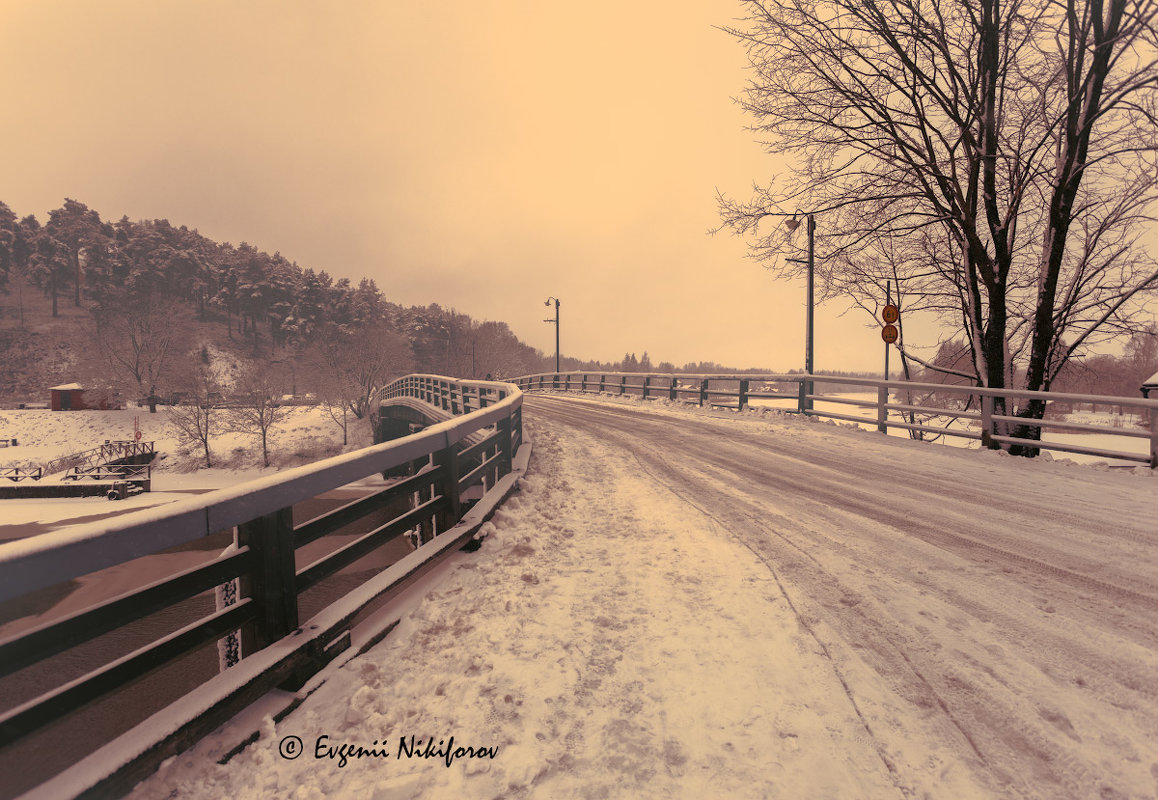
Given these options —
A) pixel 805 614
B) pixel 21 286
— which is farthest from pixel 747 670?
pixel 21 286

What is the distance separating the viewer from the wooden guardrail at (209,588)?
5.44 feet

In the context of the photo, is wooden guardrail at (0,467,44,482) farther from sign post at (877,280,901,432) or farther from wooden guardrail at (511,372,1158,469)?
sign post at (877,280,901,432)

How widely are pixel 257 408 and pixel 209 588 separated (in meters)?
56.4

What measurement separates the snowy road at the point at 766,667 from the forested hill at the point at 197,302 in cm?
7942

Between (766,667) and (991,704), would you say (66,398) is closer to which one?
(766,667)

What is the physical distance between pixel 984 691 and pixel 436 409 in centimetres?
1632

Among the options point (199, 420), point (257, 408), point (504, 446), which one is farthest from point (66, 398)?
point (504, 446)

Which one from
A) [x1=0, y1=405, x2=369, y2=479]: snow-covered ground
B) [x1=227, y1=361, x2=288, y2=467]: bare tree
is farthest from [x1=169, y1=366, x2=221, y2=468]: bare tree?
[x1=227, y1=361, x2=288, y2=467]: bare tree

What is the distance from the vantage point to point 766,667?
8.77 ft

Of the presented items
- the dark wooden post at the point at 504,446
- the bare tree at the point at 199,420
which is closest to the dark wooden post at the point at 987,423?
the dark wooden post at the point at 504,446

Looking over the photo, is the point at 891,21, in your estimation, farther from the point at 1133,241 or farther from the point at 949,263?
the point at 1133,241

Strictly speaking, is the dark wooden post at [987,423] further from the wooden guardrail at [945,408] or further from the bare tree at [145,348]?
the bare tree at [145,348]

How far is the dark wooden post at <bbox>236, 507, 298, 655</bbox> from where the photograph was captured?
254 centimetres

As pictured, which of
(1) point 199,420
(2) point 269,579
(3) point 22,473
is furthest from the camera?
(1) point 199,420
